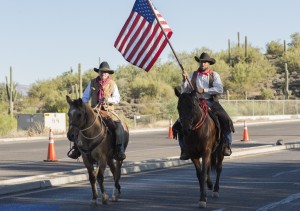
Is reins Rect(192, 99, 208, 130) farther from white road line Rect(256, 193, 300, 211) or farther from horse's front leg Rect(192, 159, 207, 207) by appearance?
white road line Rect(256, 193, 300, 211)

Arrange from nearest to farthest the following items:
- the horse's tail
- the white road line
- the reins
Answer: the white road line, the reins, the horse's tail

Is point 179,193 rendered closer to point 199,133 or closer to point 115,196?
point 115,196

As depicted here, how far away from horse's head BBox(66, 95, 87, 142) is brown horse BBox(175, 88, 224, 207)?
5.33 ft

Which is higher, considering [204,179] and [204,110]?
[204,110]

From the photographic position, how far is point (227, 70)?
97.7 meters

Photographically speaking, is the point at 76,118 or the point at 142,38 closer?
the point at 76,118

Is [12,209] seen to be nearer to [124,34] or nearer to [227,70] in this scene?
[124,34]

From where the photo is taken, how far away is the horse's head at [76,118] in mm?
11742

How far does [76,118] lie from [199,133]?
2.14 m

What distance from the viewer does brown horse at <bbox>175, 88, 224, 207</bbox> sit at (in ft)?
38.7

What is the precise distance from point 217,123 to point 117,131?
1.85m

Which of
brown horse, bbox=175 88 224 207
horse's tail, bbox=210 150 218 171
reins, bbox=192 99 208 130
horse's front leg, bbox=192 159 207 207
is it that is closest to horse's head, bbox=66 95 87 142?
brown horse, bbox=175 88 224 207

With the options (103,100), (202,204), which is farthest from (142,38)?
(202,204)

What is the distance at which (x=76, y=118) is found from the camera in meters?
11.8
